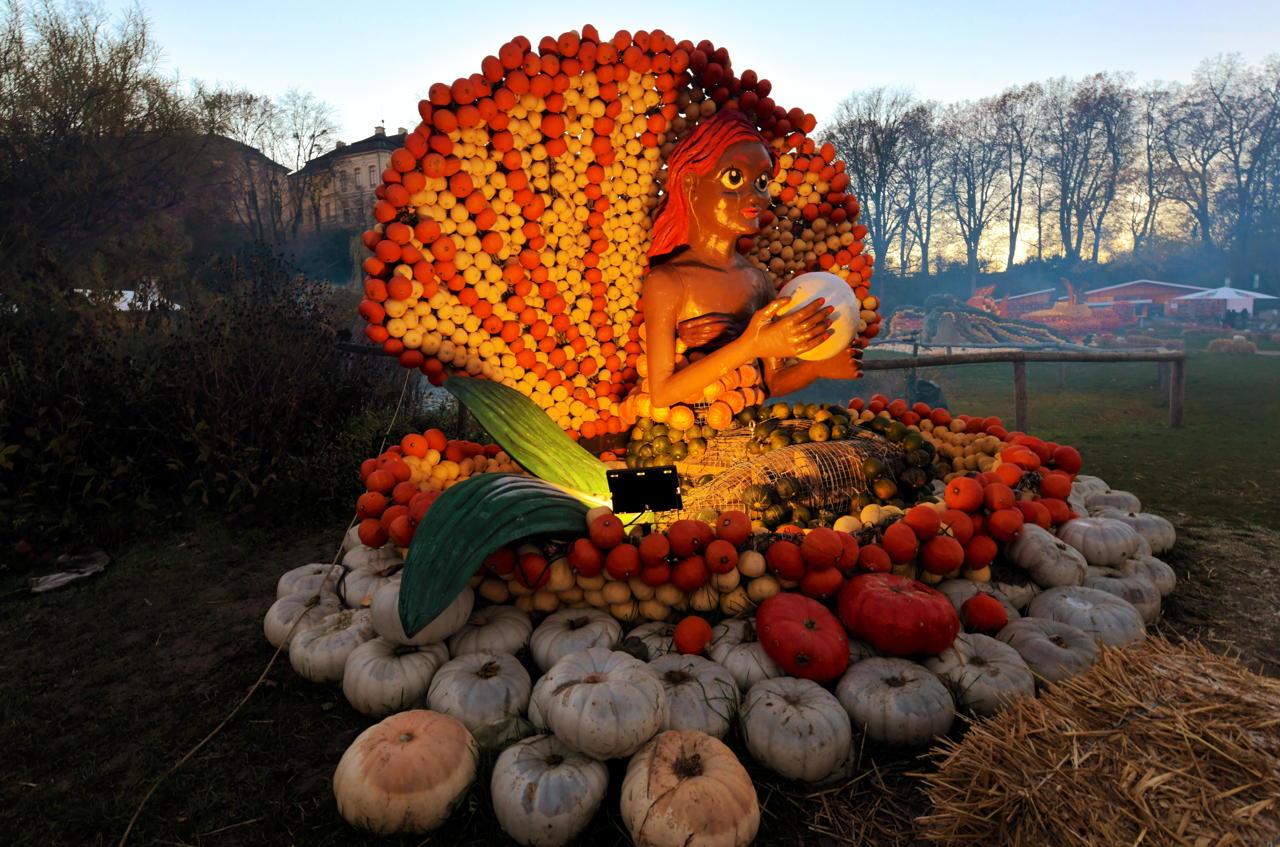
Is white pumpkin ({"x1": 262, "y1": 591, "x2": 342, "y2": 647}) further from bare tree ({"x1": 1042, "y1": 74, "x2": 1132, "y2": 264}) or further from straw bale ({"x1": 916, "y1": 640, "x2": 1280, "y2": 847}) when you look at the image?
bare tree ({"x1": 1042, "y1": 74, "x2": 1132, "y2": 264})

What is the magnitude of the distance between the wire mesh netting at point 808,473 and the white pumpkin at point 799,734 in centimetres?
131

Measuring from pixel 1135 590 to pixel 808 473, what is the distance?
166 cm

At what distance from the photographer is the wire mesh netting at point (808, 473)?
3.64 meters

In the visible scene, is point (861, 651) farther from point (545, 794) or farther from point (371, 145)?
point (371, 145)

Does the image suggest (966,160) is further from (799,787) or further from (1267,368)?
(799,787)

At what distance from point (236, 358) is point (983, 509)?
5.91 metres

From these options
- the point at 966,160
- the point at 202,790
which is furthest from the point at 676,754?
the point at 966,160

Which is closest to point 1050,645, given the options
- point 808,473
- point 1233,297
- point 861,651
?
point 861,651

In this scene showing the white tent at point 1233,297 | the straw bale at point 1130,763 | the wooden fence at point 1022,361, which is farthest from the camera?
the white tent at point 1233,297

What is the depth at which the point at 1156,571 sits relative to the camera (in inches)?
145

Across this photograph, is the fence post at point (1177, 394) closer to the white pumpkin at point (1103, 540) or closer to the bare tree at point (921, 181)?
the white pumpkin at point (1103, 540)

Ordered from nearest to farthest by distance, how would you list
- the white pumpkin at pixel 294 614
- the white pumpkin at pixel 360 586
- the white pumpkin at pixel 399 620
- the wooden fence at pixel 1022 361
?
1. the white pumpkin at pixel 399 620
2. the white pumpkin at pixel 294 614
3. the white pumpkin at pixel 360 586
4. the wooden fence at pixel 1022 361

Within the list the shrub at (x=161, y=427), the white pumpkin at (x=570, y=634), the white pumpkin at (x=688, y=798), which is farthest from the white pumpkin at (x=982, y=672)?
the shrub at (x=161, y=427)

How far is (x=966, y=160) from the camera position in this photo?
45219mm
